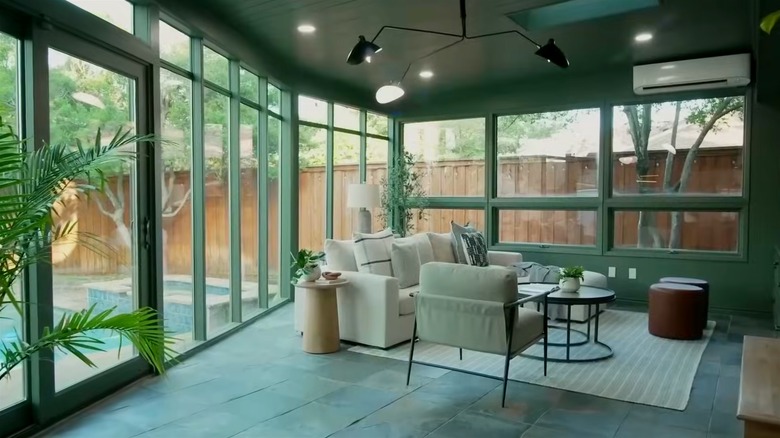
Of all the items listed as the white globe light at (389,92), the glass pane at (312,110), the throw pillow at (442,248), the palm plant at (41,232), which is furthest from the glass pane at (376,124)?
the palm plant at (41,232)

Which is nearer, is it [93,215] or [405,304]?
[93,215]

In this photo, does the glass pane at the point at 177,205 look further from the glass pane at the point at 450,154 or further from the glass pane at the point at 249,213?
the glass pane at the point at 450,154

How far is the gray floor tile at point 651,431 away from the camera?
9.05ft

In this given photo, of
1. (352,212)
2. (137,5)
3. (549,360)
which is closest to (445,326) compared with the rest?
(549,360)

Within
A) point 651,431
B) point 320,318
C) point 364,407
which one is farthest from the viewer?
point 320,318

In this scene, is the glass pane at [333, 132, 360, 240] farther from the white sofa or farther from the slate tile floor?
the slate tile floor

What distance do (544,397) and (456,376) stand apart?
615 mm

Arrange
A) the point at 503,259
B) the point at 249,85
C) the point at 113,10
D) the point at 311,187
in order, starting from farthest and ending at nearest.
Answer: the point at 311,187 → the point at 503,259 → the point at 249,85 → the point at 113,10

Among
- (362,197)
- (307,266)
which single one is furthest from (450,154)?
(307,266)

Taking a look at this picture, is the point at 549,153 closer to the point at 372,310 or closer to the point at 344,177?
the point at 344,177

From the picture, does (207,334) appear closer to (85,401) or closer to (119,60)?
(85,401)

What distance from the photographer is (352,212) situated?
7.35m

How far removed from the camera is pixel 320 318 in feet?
13.8

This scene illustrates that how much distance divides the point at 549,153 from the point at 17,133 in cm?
576
